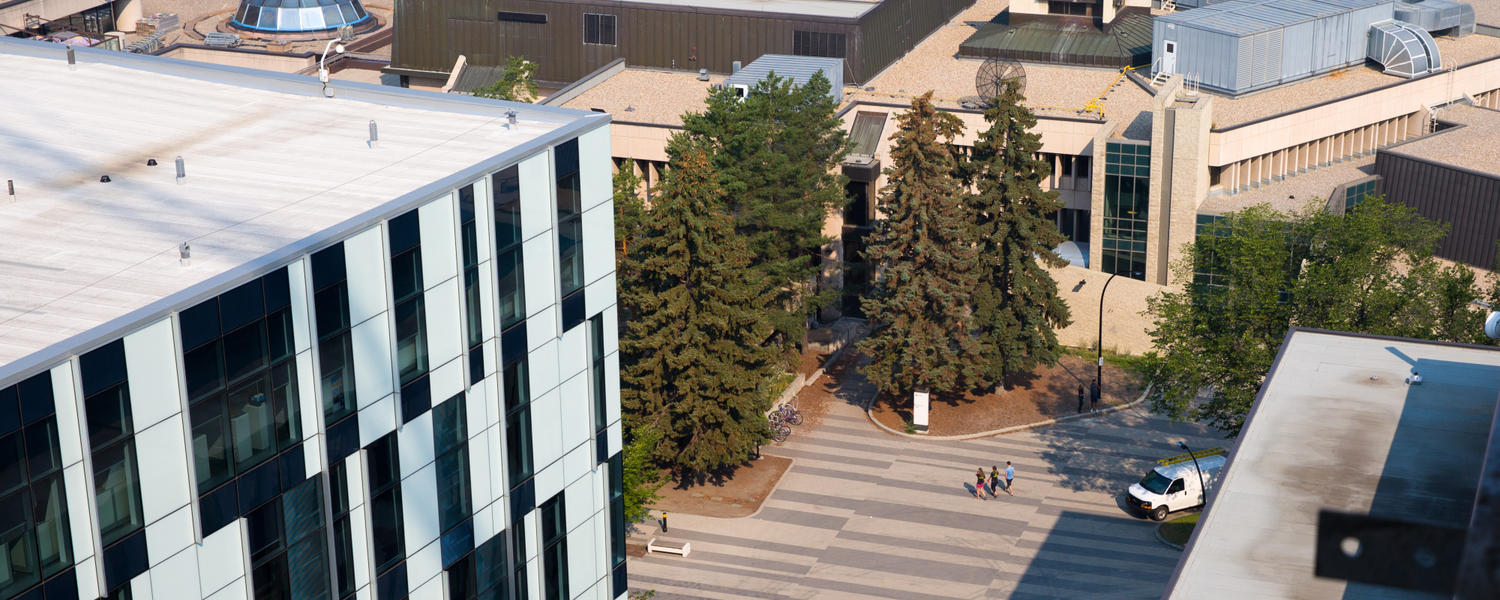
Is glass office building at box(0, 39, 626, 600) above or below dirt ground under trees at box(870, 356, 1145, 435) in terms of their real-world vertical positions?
above

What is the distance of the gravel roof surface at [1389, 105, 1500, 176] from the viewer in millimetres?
75062

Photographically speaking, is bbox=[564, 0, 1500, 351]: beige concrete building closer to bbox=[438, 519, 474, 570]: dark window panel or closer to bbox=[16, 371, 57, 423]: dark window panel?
bbox=[438, 519, 474, 570]: dark window panel

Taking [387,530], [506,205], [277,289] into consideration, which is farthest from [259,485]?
[506,205]

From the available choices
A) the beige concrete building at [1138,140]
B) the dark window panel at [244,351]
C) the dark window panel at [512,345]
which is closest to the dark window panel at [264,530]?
the dark window panel at [244,351]

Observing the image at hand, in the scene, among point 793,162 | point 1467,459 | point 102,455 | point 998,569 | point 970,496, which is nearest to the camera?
point 102,455

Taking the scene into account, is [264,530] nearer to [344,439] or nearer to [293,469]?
[293,469]

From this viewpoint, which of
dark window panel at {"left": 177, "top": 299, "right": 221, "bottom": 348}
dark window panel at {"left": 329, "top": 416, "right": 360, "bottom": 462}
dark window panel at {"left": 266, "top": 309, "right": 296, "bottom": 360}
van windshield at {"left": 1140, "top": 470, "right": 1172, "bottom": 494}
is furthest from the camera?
van windshield at {"left": 1140, "top": 470, "right": 1172, "bottom": 494}

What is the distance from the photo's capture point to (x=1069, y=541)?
200ft

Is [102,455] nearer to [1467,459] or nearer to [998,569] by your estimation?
[1467,459]

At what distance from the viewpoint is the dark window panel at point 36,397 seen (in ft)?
81.4

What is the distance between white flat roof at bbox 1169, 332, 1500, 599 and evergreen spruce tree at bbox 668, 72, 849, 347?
29.7 metres

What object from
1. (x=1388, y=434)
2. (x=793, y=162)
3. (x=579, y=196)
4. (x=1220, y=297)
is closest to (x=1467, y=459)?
(x=1388, y=434)

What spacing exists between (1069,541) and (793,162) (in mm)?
20647

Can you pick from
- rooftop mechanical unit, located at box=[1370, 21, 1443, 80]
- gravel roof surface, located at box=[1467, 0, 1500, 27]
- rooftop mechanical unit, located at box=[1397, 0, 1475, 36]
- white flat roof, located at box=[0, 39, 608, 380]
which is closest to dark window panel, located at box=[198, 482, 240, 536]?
white flat roof, located at box=[0, 39, 608, 380]
